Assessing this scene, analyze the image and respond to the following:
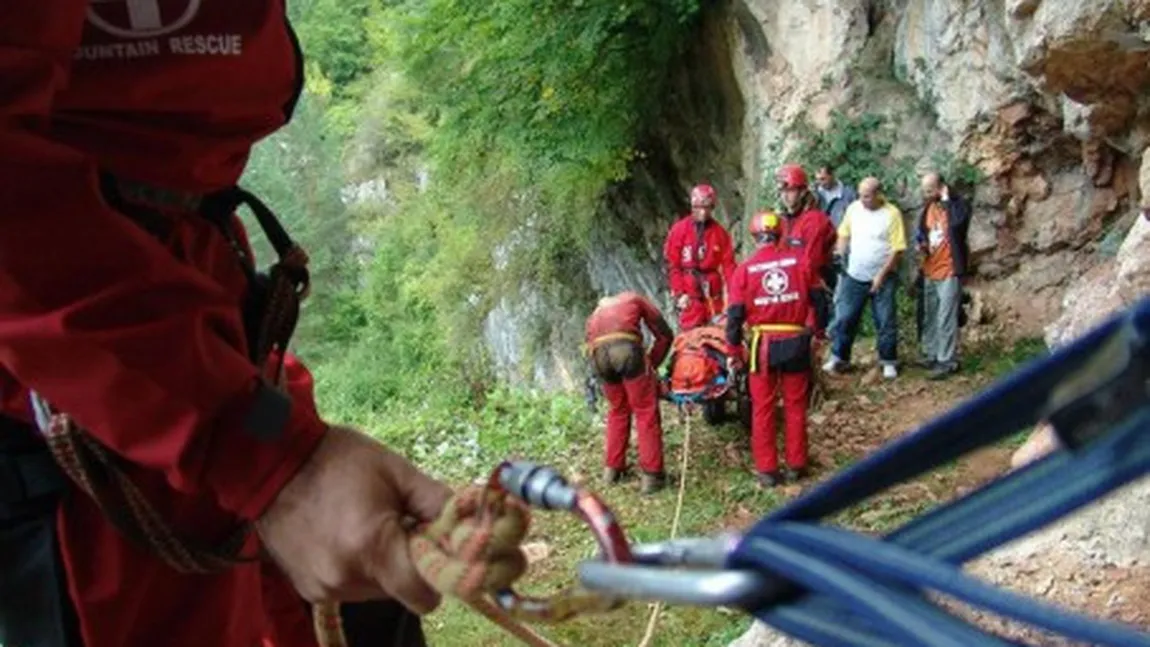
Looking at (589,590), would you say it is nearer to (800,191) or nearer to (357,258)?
(800,191)

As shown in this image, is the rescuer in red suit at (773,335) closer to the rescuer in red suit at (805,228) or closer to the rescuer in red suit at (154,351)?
the rescuer in red suit at (805,228)

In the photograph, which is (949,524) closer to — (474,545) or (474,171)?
(474,545)

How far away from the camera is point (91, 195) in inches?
41.9

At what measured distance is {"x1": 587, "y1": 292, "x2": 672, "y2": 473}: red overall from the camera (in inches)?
289

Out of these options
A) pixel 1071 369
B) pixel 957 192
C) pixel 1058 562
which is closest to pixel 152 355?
pixel 1071 369

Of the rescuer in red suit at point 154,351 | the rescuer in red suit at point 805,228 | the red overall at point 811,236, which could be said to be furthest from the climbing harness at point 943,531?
the red overall at point 811,236

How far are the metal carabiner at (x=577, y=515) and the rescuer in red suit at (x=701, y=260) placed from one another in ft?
28.0

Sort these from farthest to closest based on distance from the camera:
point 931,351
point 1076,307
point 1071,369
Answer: point 931,351
point 1076,307
point 1071,369

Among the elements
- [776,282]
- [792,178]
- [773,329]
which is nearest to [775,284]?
[776,282]

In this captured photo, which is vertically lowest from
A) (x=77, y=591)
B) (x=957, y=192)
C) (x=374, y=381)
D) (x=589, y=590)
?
(x=374, y=381)

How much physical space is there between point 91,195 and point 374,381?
1220 inches

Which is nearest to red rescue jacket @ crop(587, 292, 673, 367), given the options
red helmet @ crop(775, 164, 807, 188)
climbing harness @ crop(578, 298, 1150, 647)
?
red helmet @ crop(775, 164, 807, 188)

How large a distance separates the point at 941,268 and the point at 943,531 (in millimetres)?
9379

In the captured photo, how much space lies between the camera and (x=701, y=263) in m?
9.61
